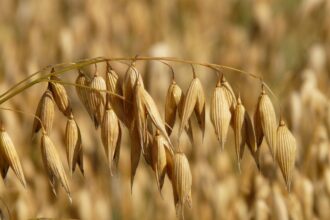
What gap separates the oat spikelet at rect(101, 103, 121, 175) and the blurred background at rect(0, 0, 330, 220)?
14 centimetres

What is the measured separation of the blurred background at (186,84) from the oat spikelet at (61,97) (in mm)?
140

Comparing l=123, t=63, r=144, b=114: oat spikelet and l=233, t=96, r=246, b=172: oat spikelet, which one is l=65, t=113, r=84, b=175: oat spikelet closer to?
l=123, t=63, r=144, b=114: oat spikelet

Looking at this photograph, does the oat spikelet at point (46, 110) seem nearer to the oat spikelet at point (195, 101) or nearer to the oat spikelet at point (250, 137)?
the oat spikelet at point (195, 101)

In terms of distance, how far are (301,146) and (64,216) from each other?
64 cm

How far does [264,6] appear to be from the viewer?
12.0 feet

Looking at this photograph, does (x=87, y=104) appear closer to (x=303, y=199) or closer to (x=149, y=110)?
(x=149, y=110)

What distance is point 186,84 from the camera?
337cm

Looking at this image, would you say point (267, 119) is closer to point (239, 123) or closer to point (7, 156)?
point (239, 123)

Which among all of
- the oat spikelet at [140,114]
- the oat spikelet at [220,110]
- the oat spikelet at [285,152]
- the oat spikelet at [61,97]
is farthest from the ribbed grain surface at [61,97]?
the oat spikelet at [285,152]

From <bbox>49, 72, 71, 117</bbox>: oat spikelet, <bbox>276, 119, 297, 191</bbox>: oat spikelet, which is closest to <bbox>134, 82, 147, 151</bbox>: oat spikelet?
<bbox>49, 72, 71, 117</bbox>: oat spikelet

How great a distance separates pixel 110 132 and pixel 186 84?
1953mm

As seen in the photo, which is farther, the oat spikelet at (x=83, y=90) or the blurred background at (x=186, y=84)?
the blurred background at (x=186, y=84)

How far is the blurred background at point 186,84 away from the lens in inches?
82.8

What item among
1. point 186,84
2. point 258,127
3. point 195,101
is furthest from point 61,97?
point 186,84
